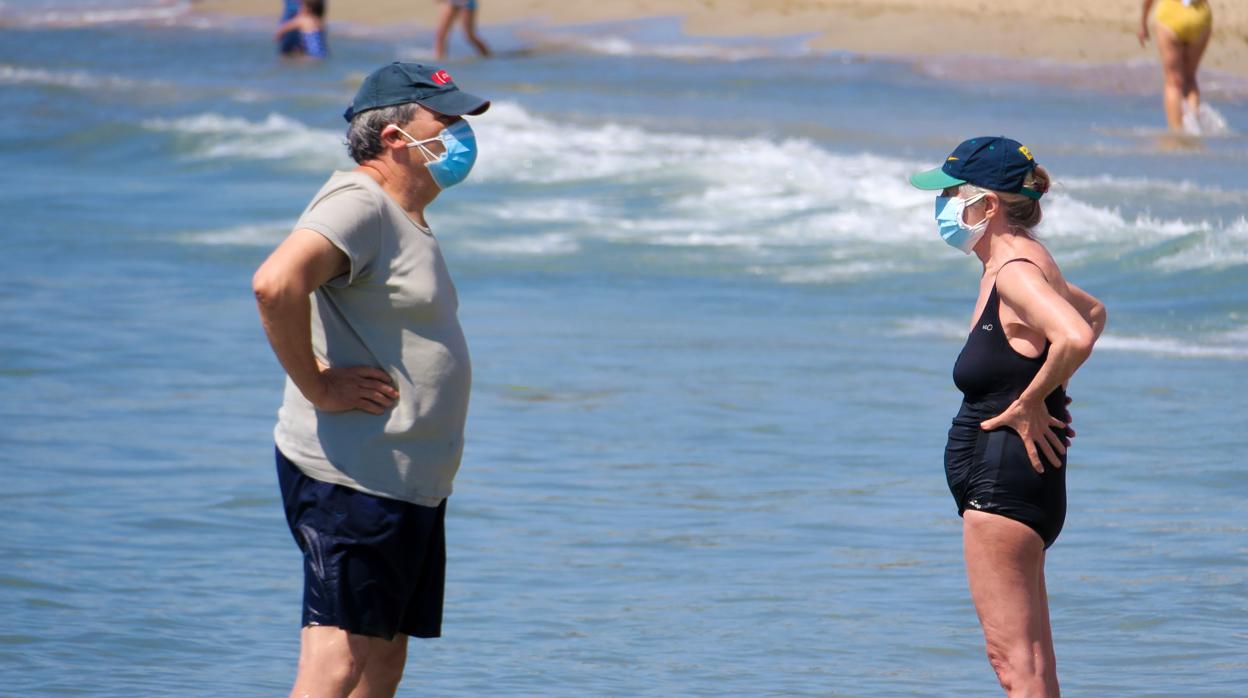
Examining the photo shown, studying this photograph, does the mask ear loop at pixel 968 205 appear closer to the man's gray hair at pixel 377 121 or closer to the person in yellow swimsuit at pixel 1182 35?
the man's gray hair at pixel 377 121

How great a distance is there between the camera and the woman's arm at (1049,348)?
3.93m

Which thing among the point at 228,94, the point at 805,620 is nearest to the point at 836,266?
the point at 805,620

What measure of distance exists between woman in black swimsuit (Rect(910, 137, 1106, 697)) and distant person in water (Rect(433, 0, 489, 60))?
72.4 ft

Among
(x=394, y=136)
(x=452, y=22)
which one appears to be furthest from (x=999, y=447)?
(x=452, y=22)

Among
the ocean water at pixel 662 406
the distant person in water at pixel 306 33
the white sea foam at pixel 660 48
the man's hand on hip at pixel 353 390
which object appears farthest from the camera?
the white sea foam at pixel 660 48

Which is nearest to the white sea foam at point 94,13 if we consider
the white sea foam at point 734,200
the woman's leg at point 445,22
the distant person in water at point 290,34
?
the distant person in water at point 290,34

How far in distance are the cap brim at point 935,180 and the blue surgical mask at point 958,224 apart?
3 cm

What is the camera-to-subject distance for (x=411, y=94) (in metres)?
3.91

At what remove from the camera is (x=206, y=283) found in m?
12.9

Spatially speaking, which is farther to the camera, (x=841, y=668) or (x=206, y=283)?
(x=206, y=283)

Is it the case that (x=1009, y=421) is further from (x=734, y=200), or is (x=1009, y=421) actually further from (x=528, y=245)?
(x=734, y=200)

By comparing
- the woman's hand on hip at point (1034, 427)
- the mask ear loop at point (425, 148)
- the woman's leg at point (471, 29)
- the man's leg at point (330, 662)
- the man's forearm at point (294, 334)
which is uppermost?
the mask ear loop at point (425, 148)

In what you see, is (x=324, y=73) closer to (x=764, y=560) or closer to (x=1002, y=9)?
(x=1002, y=9)

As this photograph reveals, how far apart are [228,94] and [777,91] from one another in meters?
7.12
